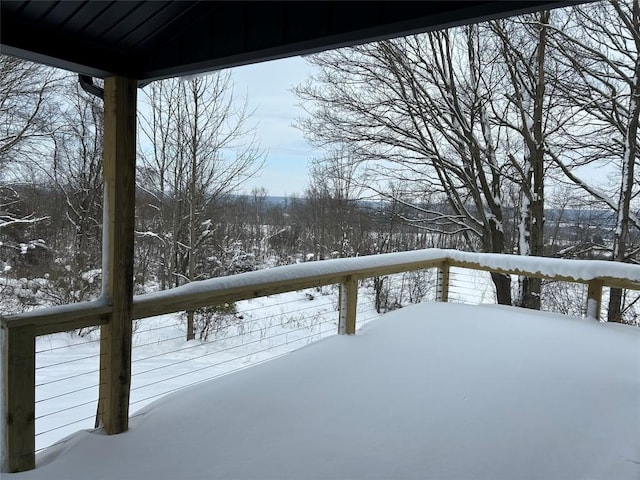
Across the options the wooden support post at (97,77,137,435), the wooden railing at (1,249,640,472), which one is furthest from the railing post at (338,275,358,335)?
the wooden support post at (97,77,137,435)

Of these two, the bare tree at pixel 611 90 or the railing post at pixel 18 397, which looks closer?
the railing post at pixel 18 397

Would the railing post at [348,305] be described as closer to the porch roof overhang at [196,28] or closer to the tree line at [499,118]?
the porch roof overhang at [196,28]

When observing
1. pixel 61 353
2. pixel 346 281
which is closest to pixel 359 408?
pixel 346 281

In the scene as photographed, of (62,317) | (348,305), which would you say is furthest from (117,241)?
(348,305)

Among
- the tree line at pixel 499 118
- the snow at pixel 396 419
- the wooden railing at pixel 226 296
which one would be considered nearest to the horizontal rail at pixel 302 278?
the wooden railing at pixel 226 296

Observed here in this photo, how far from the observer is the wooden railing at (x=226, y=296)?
1894 millimetres

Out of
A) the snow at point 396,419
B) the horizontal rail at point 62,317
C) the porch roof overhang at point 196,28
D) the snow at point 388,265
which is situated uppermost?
the porch roof overhang at point 196,28

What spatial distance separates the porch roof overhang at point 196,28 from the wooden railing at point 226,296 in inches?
45.2

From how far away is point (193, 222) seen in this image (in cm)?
877

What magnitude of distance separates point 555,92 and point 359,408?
7.11 m

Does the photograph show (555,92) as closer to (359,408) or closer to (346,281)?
(346,281)

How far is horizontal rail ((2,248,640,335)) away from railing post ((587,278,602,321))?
0.24ft

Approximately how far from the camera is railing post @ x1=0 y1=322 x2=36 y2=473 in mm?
1868

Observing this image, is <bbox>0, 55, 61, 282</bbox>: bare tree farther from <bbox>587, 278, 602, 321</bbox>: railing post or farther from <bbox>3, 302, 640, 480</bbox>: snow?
<bbox>587, 278, 602, 321</bbox>: railing post
